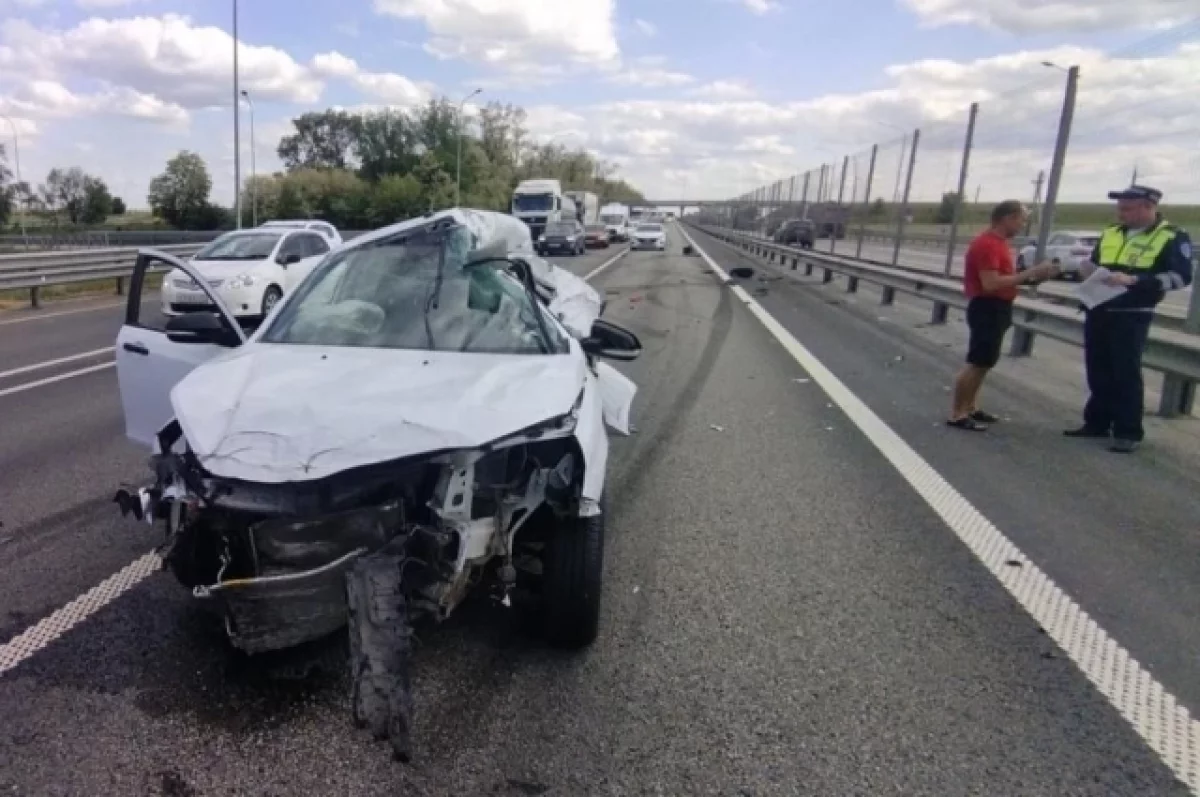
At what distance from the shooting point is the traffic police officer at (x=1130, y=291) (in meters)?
6.49

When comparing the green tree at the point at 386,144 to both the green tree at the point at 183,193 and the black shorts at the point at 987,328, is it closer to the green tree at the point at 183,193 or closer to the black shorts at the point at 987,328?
the green tree at the point at 183,193

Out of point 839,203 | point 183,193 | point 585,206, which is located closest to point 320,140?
point 183,193

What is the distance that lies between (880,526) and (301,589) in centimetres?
333

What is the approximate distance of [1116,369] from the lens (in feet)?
22.0

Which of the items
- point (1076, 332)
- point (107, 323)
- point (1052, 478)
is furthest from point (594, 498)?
point (107, 323)

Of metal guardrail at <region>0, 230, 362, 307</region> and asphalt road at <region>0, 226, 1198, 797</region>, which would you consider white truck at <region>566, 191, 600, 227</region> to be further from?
asphalt road at <region>0, 226, 1198, 797</region>

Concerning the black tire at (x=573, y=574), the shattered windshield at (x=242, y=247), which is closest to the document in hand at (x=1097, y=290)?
the black tire at (x=573, y=574)

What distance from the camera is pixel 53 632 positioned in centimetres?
353

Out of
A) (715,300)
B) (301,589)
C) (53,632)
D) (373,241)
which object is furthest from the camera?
(715,300)

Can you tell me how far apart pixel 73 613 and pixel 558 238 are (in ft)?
120

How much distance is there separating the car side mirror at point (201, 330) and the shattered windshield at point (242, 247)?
11.4 metres

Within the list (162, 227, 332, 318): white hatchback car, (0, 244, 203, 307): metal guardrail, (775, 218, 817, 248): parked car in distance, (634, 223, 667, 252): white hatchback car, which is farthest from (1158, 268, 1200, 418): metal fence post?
(634, 223, 667, 252): white hatchback car

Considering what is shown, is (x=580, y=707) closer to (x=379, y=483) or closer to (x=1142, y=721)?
(x=379, y=483)

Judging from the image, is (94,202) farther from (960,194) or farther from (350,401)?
(350,401)
